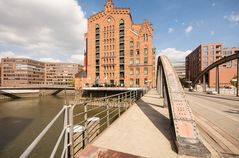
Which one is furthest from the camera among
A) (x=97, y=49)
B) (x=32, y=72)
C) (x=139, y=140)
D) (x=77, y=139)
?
(x=32, y=72)

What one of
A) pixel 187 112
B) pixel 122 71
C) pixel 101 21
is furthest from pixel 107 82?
pixel 187 112

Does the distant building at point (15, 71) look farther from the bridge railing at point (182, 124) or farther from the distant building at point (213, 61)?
the distant building at point (213, 61)

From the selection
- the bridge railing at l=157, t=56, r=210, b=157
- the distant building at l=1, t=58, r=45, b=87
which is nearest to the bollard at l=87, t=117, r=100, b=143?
the bridge railing at l=157, t=56, r=210, b=157

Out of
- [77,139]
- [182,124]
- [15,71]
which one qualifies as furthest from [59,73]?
[182,124]

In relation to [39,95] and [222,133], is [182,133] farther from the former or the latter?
[39,95]

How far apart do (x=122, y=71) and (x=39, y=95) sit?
130 ft

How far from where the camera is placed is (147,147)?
3006 mm

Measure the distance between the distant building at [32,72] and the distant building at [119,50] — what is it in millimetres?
47129

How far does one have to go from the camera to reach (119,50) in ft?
133

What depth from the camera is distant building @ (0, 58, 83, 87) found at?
77125mm

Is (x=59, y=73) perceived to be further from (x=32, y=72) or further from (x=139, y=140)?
(x=139, y=140)

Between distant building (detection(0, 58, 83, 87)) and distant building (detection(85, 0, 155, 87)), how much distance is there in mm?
47129

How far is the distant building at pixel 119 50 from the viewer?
37969mm

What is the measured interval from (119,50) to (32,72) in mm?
76388
